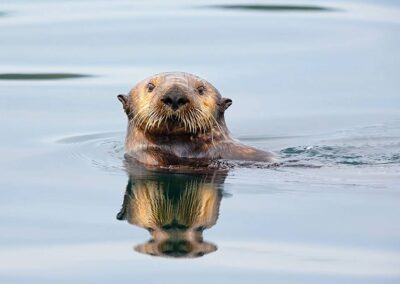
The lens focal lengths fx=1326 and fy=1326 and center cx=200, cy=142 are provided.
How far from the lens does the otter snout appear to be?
908cm

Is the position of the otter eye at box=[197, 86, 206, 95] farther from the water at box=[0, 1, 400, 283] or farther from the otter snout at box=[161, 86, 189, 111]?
the water at box=[0, 1, 400, 283]

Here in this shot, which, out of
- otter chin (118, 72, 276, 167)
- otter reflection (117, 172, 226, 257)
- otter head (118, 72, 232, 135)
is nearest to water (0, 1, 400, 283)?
otter reflection (117, 172, 226, 257)

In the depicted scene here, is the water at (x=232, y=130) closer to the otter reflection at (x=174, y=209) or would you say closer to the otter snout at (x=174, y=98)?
the otter reflection at (x=174, y=209)

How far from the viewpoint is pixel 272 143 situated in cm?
1090

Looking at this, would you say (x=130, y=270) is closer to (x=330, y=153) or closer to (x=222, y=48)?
(x=330, y=153)

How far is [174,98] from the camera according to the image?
29.8ft

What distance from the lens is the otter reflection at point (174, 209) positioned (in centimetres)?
741

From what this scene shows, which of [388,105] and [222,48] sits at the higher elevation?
[222,48]

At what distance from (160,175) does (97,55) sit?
5036 mm

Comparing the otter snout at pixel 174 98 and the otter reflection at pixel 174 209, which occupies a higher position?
the otter snout at pixel 174 98

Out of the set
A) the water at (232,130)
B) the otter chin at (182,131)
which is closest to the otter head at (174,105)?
the otter chin at (182,131)

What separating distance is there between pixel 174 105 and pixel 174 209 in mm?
1056

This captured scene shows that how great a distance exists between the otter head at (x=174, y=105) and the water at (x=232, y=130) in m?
0.39

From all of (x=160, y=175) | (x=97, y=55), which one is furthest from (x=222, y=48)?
(x=160, y=175)
